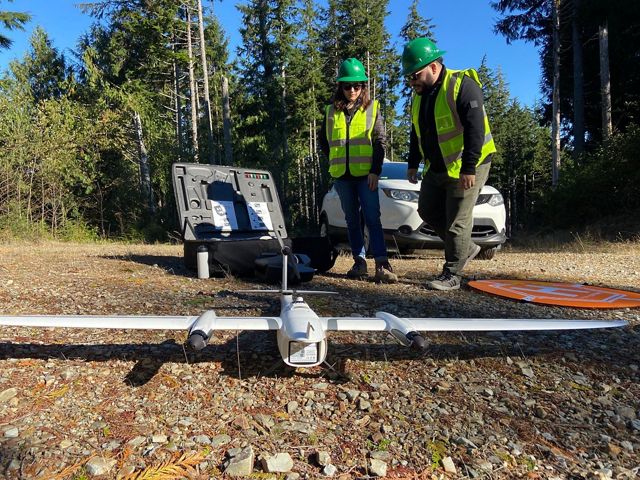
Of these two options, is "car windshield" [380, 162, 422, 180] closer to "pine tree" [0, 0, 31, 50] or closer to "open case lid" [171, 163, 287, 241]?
"open case lid" [171, 163, 287, 241]

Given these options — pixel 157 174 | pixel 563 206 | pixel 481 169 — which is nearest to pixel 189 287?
pixel 481 169

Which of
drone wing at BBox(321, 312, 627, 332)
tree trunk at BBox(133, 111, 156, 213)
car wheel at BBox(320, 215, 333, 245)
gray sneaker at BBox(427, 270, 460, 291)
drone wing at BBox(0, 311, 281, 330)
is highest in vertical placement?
tree trunk at BBox(133, 111, 156, 213)

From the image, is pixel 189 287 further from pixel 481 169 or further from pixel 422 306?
pixel 481 169

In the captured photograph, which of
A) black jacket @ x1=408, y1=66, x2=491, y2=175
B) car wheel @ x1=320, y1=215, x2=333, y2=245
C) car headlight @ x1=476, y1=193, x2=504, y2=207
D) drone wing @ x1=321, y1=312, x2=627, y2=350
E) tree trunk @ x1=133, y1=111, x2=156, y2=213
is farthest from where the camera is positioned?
tree trunk @ x1=133, y1=111, x2=156, y2=213

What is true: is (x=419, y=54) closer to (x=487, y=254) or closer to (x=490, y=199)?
(x=490, y=199)

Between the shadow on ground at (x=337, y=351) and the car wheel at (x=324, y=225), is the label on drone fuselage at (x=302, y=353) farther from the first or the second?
the car wheel at (x=324, y=225)

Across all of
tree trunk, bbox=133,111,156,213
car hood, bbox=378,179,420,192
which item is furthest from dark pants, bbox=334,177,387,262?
tree trunk, bbox=133,111,156,213

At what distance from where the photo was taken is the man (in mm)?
3840

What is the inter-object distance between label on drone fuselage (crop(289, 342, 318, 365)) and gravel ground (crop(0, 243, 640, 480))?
222 millimetres

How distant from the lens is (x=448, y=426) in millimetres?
1865

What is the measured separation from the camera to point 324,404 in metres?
2.04

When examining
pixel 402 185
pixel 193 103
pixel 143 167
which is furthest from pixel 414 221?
pixel 143 167

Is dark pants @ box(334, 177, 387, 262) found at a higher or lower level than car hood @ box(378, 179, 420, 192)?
lower

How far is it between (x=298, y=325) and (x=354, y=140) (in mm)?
3048
